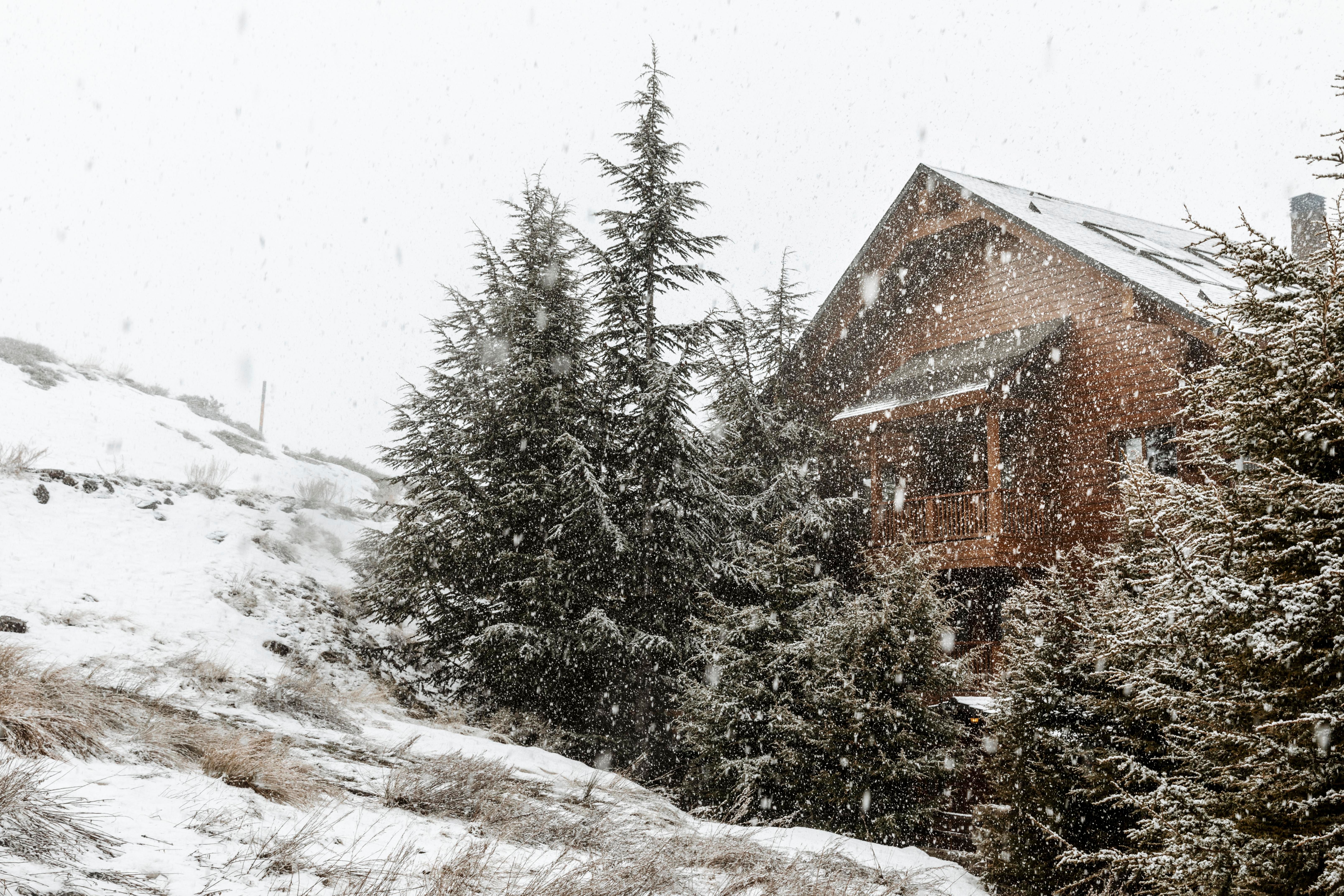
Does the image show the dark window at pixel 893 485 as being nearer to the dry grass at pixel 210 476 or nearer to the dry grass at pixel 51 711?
the dry grass at pixel 51 711

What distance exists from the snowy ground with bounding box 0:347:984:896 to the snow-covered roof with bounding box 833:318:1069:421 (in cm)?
849

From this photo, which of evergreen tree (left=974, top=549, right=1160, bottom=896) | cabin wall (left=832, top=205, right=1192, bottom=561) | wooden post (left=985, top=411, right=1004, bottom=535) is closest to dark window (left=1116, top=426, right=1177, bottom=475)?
cabin wall (left=832, top=205, right=1192, bottom=561)

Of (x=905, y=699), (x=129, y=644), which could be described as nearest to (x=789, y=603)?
(x=905, y=699)

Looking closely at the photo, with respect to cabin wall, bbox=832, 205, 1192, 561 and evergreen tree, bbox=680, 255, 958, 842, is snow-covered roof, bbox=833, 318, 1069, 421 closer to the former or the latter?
cabin wall, bbox=832, 205, 1192, 561

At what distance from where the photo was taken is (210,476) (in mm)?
17422

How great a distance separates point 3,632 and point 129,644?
1222 millimetres

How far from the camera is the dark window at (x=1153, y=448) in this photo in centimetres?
1334

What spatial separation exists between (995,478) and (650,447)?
5.78 metres

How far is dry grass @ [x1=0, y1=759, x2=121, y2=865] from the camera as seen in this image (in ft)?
11.0

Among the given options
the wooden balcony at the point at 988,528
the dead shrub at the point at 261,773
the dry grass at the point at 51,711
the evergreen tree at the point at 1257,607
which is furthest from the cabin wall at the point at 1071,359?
the dry grass at the point at 51,711

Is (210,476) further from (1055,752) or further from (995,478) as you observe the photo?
(1055,752)

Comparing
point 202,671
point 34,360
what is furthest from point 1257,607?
point 34,360

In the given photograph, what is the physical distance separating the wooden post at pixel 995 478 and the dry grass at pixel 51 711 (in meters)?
12.0

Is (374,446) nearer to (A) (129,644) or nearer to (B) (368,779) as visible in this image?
(A) (129,644)
